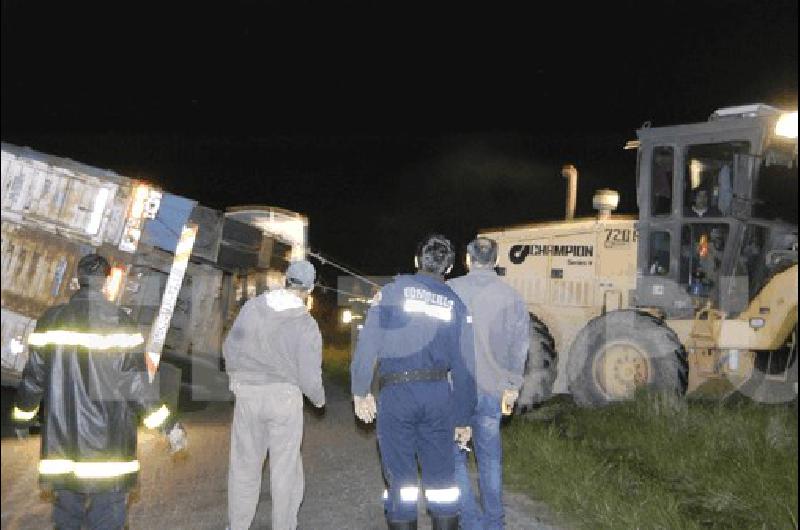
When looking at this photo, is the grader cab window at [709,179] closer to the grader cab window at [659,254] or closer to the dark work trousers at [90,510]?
the grader cab window at [659,254]

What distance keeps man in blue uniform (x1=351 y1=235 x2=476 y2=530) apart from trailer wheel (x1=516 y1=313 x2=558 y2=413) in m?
5.10

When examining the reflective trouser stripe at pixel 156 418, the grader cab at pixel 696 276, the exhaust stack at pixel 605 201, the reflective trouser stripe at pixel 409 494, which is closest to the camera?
the reflective trouser stripe at pixel 156 418

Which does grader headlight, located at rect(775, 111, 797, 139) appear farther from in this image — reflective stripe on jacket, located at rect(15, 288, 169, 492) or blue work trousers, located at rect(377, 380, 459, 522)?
reflective stripe on jacket, located at rect(15, 288, 169, 492)

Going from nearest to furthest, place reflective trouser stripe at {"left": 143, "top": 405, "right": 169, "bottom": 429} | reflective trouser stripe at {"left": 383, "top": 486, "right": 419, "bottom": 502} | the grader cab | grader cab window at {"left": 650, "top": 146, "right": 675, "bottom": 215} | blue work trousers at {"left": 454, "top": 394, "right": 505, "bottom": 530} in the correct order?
reflective trouser stripe at {"left": 143, "top": 405, "right": 169, "bottom": 429} → reflective trouser stripe at {"left": 383, "top": 486, "right": 419, "bottom": 502} → blue work trousers at {"left": 454, "top": 394, "right": 505, "bottom": 530} → the grader cab → grader cab window at {"left": 650, "top": 146, "right": 675, "bottom": 215}

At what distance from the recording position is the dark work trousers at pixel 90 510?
3896 millimetres

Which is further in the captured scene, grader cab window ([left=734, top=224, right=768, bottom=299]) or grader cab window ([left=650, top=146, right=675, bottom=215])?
grader cab window ([left=650, top=146, right=675, bottom=215])

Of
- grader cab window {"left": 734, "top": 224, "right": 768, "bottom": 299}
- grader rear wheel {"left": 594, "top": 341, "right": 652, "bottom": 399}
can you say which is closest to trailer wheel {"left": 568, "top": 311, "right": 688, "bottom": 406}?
grader rear wheel {"left": 594, "top": 341, "right": 652, "bottom": 399}

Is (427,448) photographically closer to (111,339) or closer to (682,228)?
(111,339)

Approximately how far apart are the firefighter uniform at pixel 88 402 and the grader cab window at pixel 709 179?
24.4 ft

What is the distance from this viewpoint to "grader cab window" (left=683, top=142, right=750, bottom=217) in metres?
9.26

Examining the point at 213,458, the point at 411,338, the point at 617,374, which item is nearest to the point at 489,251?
the point at 411,338

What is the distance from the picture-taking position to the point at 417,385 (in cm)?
437

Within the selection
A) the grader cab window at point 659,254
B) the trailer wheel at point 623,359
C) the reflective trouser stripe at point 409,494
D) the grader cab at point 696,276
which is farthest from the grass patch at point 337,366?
the reflective trouser stripe at point 409,494

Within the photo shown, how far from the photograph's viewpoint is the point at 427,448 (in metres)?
4.38
